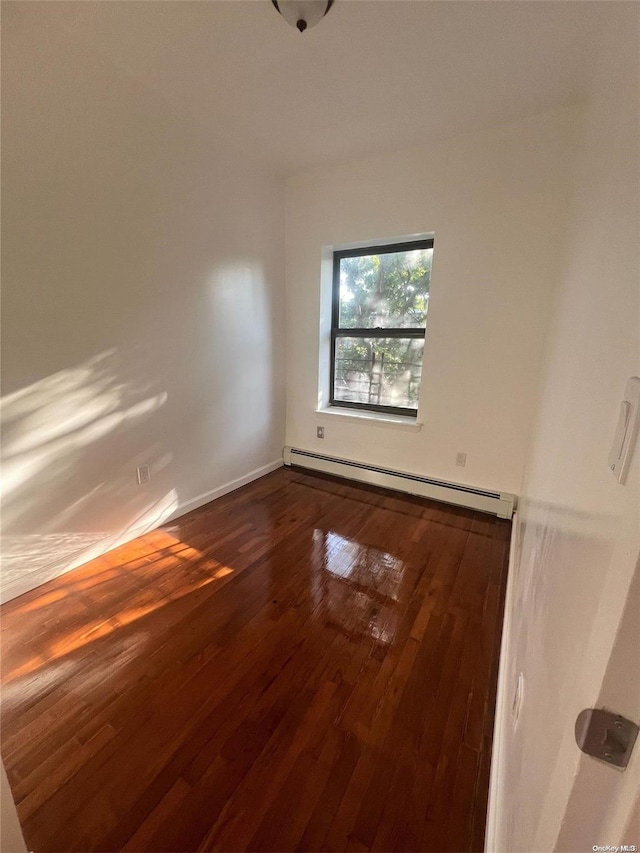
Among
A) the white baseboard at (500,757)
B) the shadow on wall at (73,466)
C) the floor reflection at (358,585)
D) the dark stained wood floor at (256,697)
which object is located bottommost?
the dark stained wood floor at (256,697)

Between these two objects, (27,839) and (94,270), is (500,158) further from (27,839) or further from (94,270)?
(27,839)

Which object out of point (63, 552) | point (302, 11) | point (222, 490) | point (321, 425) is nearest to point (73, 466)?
point (63, 552)

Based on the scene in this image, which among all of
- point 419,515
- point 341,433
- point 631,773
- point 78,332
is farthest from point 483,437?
point 78,332

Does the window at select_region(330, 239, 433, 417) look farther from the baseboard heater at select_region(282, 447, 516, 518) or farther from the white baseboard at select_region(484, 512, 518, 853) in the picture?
the white baseboard at select_region(484, 512, 518, 853)

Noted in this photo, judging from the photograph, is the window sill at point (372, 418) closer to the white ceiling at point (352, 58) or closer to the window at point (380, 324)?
the window at point (380, 324)

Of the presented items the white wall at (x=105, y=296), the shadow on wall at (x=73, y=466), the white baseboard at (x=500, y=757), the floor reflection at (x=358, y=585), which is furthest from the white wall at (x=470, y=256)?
the shadow on wall at (x=73, y=466)

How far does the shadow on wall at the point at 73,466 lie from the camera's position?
1719 mm

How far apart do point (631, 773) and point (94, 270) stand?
8.13 feet

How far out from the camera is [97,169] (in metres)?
1.81

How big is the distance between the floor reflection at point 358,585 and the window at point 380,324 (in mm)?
1362

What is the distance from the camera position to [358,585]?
1891 millimetres

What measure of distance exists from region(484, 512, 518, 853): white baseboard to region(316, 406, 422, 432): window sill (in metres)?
1.57

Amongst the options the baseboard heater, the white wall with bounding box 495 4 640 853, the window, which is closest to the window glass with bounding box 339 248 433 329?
the window

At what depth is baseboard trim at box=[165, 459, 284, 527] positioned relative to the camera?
8.52 ft
